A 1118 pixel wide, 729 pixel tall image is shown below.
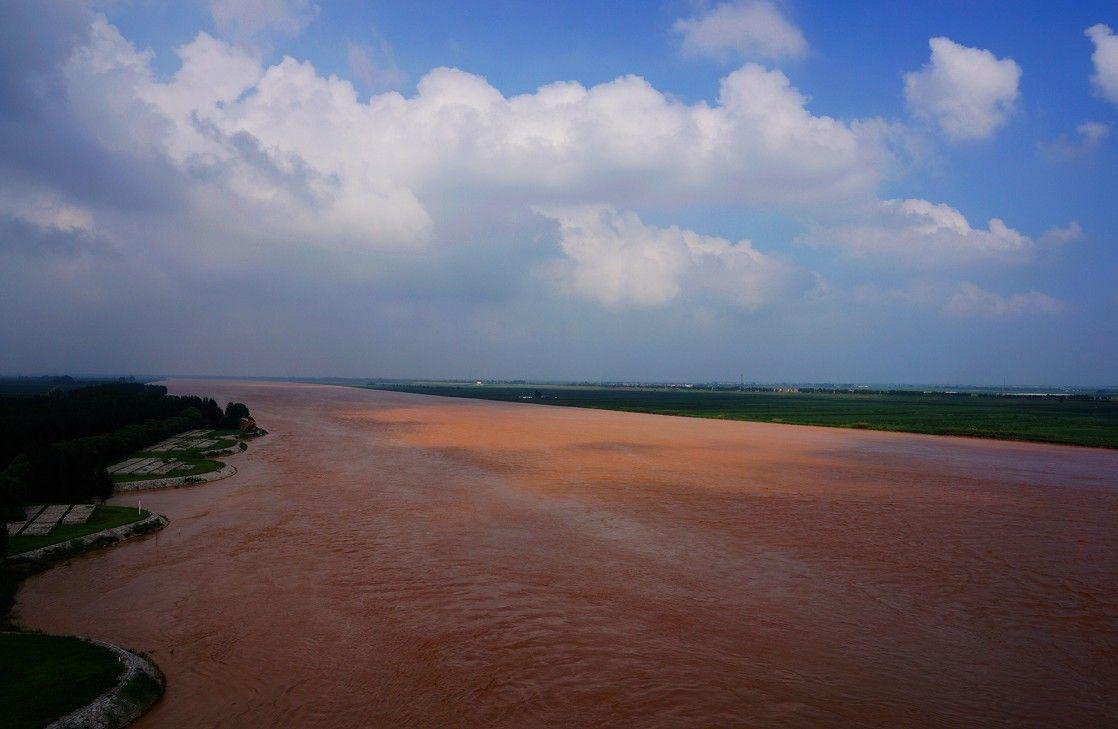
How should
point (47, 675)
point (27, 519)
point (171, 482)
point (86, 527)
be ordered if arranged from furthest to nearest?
point (171, 482), point (27, 519), point (86, 527), point (47, 675)

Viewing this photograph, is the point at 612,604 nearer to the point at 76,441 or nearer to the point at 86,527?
the point at 86,527

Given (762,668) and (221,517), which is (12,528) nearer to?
(221,517)

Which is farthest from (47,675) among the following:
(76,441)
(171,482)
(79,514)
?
(76,441)

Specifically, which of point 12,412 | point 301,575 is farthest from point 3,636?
point 12,412

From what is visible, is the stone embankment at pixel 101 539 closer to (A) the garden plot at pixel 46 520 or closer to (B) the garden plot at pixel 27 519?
(A) the garden plot at pixel 46 520

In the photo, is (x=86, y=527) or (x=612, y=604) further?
(x=86, y=527)

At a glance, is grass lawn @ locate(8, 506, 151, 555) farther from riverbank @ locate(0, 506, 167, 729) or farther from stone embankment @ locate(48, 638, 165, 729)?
stone embankment @ locate(48, 638, 165, 729)
